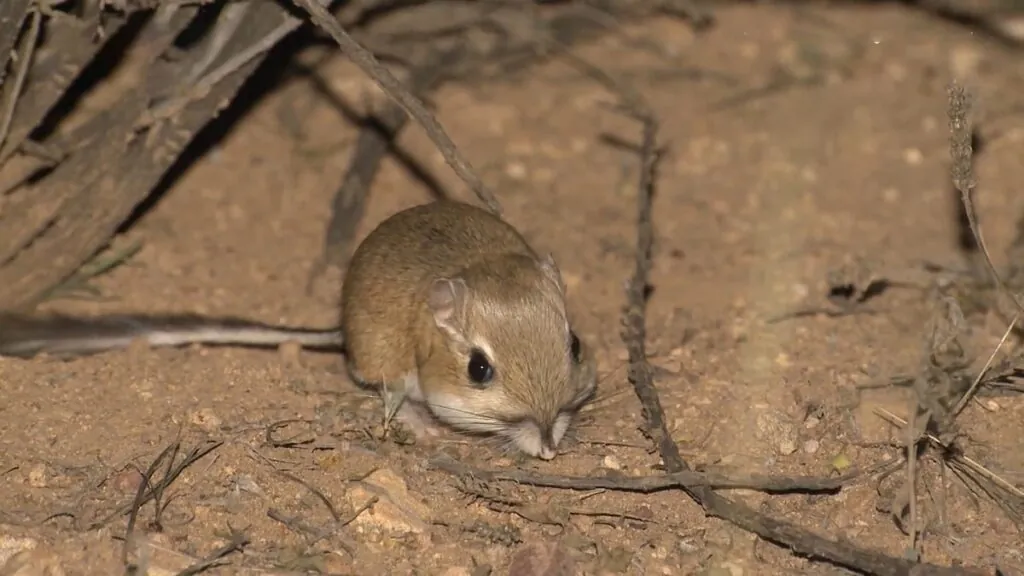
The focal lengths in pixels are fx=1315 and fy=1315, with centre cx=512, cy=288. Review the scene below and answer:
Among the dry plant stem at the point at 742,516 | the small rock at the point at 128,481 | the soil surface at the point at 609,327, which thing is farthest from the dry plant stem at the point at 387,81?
the small rock at the point at 128,481

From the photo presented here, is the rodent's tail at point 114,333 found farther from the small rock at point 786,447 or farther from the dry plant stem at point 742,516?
the small rock at point 786,447

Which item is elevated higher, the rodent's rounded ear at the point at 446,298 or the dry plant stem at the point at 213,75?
the dry plant stem at the point at 213,75

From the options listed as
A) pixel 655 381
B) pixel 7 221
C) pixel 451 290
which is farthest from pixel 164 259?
pixel 655 381

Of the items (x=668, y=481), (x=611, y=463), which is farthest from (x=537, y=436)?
(x=668, y=481)

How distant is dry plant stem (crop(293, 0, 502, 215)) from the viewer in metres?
4.31

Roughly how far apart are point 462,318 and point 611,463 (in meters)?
0.68

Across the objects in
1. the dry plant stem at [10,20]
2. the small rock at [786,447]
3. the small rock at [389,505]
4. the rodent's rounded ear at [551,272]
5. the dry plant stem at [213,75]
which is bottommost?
the small rock at [786,447]

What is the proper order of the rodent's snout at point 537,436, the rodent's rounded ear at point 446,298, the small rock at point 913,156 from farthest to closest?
the small rock at point 913,156, the rodent's rounded ear at point 446,298, the rodent's snout at point 537,436

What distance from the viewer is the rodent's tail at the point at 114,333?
4609 millimetres

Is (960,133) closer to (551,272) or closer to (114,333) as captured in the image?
(551,272)

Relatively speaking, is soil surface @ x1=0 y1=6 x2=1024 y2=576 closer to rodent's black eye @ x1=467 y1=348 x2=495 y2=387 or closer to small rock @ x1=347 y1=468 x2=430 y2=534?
small rock @ x1=347 y1=468 x2=430 y2=534

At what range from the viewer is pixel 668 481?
12.9 feet

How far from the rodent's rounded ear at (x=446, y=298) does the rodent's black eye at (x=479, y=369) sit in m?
0.16

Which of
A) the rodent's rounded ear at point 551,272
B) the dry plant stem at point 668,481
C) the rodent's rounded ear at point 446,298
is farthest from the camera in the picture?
the rodent's rounded ear at point 551,272
